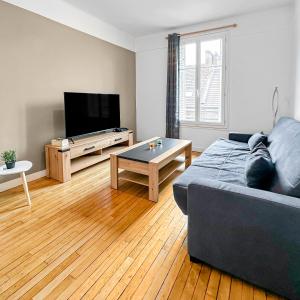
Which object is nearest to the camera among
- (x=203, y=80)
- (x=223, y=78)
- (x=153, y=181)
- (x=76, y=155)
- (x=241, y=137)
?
(x=153, y=181)

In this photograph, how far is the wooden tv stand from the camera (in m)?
3.05

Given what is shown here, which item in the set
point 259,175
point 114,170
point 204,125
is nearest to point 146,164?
point 114,170

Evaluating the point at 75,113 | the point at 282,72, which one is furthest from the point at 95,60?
the point at 282,72

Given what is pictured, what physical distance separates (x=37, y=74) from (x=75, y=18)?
1236 mm

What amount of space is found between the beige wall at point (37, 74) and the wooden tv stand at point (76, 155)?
0.21 metres

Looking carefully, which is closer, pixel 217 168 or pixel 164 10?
pixel 217 168

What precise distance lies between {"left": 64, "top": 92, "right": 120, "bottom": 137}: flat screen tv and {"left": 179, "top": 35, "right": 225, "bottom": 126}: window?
1553 millimetres

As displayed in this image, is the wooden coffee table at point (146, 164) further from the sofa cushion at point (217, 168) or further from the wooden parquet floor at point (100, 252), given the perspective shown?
the sofa cushion at point (217, 168)

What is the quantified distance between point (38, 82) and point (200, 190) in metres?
2.79

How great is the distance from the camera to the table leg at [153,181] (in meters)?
2.46

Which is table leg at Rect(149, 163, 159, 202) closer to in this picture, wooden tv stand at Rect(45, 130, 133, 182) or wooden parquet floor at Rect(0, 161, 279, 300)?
wooden parquet floor at Rect(0, 161, 279, 300)

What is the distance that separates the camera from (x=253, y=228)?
1242 millimetres

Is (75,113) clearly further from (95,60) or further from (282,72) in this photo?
(282,72)

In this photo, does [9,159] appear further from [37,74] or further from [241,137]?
[241,137]
